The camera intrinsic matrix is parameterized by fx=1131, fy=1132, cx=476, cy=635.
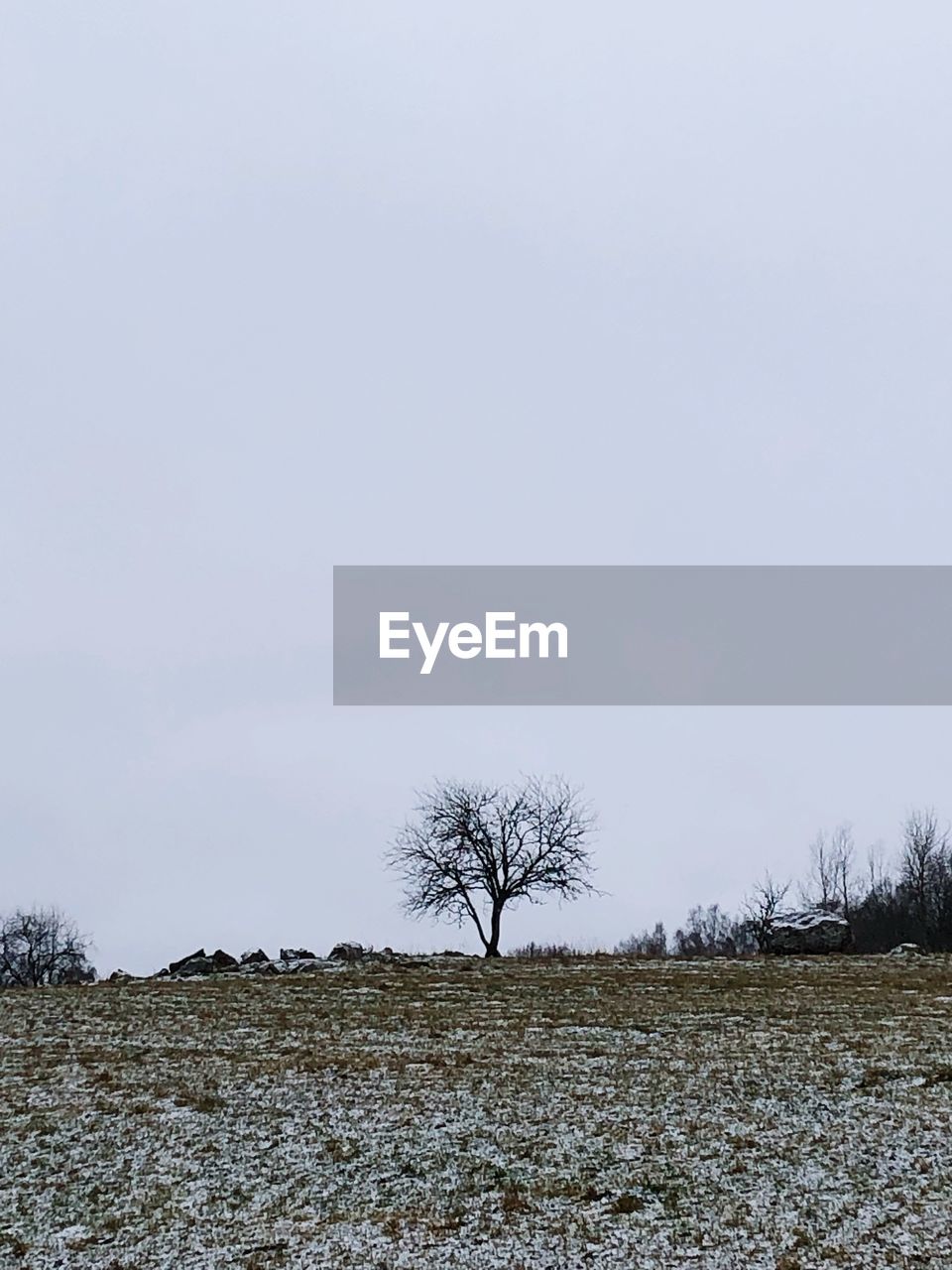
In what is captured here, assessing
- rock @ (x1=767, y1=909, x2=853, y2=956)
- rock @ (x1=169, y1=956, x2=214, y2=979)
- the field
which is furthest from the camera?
rock @ (x1=767, y1=909, x2=853, y2=956)

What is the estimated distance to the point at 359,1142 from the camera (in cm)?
1546

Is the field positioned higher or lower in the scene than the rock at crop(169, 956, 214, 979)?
lower

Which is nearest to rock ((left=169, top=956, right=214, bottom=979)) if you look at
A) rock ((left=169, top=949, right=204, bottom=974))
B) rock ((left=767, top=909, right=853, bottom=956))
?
rock ((left=169, top=949, right=204, bottom=974))

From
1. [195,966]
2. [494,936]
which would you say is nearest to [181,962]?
[195,966]

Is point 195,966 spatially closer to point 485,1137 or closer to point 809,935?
point 809,935

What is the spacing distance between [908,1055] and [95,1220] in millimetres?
12677

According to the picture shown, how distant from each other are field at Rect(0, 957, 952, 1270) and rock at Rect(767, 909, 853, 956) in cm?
1432

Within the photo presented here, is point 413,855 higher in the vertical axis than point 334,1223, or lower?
higher

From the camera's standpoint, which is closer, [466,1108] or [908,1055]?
[466,1108]

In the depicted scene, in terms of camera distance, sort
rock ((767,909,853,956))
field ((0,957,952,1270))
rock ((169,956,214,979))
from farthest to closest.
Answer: rock ((767,909,853,956)) < rock ((169,956,214,979)) < field ((0,957,952,1270))

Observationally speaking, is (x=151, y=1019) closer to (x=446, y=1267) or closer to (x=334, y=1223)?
(x=334, y=1223)

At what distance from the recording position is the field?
12258 millimetres

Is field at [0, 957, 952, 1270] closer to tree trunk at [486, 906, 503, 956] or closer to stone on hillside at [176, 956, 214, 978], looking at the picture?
stone on hillside at [176, 956, 214, 978]

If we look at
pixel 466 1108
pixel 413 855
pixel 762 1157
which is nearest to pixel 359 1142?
pixel 466 1108
